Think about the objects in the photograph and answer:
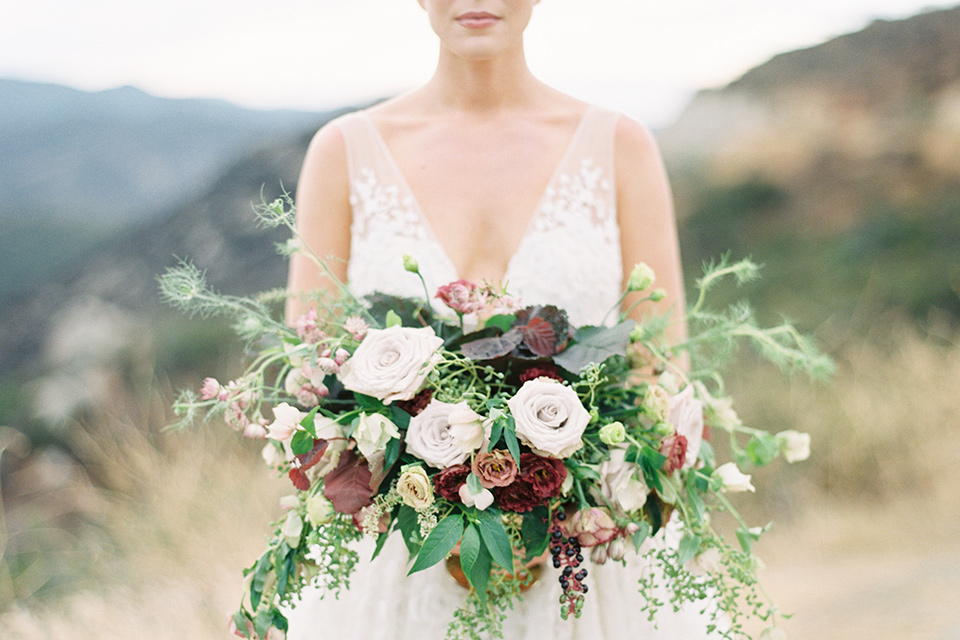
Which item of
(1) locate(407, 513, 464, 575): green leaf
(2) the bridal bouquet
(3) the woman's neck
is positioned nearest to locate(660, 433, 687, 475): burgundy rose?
(2) the bridal bouquet

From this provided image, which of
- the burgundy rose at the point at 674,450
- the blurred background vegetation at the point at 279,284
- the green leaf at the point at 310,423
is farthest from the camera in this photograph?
the blurred background vegetation at the point at 279,284

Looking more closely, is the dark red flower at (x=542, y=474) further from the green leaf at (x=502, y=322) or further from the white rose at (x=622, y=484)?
the green leaf at (x=502, y=322)

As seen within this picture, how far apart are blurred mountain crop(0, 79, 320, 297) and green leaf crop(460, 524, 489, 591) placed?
381 inches

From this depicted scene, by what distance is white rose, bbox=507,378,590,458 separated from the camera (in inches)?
55.8

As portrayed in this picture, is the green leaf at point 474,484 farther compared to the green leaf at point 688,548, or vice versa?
the green leaf at point 688,548

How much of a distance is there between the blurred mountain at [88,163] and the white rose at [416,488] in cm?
959

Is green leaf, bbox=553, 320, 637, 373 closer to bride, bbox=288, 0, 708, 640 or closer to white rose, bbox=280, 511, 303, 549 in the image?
bride, bbox=288, 0, 708, 640

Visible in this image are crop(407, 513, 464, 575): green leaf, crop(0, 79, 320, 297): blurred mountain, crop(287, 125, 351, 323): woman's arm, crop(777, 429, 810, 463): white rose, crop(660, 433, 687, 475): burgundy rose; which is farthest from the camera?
crop(0, 79, 320, 297): blurred mountain

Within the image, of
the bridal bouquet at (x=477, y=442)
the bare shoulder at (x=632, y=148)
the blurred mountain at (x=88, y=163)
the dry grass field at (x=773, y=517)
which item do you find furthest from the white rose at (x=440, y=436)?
the blurred mountain at (x=88, y=163)

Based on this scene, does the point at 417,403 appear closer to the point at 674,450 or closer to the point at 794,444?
the point at 674,450

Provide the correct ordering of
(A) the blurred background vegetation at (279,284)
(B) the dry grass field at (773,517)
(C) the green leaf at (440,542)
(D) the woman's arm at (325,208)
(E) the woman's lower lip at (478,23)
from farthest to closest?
(A) the blurred background vegetation at (279,284)
(B) the dry grass field at (773,517)
(D) the woman's arm at (325,208)
(E) the woman's lower lip at (478,23)
(C) the green leaf at (440,542)

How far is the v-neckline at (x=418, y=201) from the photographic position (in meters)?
2.11

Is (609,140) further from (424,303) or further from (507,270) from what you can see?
(424,303)

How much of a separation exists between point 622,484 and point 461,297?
0.50m
